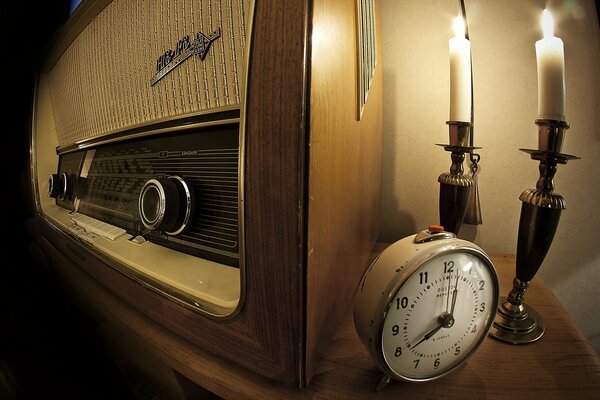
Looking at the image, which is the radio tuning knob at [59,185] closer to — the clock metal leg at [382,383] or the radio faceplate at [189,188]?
the radio faceplate at [189,188]

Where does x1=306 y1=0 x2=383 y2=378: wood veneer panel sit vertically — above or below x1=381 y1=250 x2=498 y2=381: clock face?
above

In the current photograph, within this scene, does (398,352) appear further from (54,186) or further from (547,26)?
(54,186)

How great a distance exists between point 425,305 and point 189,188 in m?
0.43

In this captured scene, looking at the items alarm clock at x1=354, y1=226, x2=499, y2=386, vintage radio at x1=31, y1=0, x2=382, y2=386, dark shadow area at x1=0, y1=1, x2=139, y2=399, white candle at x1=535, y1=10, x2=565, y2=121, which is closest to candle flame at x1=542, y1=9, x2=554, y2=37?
white candle at x1=535, y1=10, x2=565, y2=121

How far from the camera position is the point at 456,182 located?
614mm

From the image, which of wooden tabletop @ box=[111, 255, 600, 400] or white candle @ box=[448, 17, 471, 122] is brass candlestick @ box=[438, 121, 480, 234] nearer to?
white candle @ box=[448, 17, 471, 122]

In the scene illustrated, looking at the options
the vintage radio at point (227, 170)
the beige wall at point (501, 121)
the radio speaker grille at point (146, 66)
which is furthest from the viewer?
the beige wall at point (501, 121)

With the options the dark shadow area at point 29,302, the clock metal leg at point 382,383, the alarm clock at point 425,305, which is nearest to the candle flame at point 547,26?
the alarm clock at point 425,305

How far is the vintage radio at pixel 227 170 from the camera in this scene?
28 centimetres

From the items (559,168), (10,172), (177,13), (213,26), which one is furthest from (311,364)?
(559,168)

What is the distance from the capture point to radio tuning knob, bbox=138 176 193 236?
42 cm

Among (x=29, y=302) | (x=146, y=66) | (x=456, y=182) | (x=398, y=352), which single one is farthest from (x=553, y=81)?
(x=29, y=302)

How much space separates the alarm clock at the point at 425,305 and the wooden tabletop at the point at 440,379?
0.03 metres

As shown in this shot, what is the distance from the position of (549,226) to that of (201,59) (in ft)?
2.32
